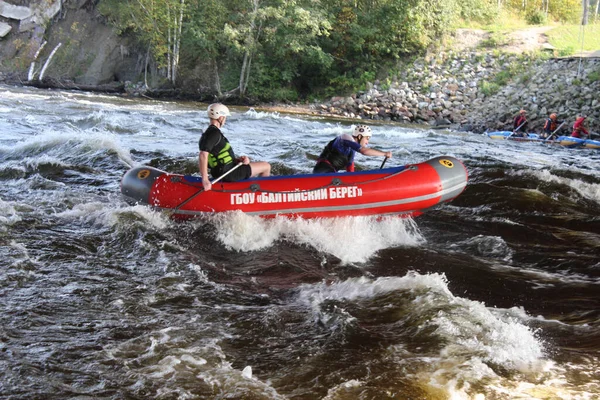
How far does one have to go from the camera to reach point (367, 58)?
87.0 feet

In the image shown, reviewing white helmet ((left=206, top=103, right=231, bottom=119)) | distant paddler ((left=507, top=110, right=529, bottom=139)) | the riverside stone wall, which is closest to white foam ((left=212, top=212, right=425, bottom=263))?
white helmet ((left=206, top=103, right=231, bottom=119))

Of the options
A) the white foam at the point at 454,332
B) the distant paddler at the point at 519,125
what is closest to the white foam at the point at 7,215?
the white foam at the point at 454,332

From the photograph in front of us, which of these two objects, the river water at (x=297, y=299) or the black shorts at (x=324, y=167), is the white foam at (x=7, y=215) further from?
the black shorts at (x=324, y=167)

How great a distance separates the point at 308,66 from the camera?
27.1 metres

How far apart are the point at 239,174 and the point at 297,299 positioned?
243cm

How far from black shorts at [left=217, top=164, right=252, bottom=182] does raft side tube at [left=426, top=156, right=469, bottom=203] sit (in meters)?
2.08

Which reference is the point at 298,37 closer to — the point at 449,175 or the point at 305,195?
the point at 449,175

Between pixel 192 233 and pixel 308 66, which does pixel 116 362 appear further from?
pixel 308 66

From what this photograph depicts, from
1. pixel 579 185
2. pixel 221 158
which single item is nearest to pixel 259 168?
pixel 221 158

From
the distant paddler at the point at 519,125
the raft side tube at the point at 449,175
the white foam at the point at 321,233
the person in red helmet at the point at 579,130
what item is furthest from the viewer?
the distant paddler at the point at 519,125

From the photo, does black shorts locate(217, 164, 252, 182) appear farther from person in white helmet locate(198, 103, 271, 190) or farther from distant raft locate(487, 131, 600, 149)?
distant raft locate(487, 131, 600, 149)

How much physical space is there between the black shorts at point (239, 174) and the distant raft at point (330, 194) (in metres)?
0.11

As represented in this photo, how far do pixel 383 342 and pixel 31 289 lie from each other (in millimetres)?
2573

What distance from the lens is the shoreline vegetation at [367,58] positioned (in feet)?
70.0
